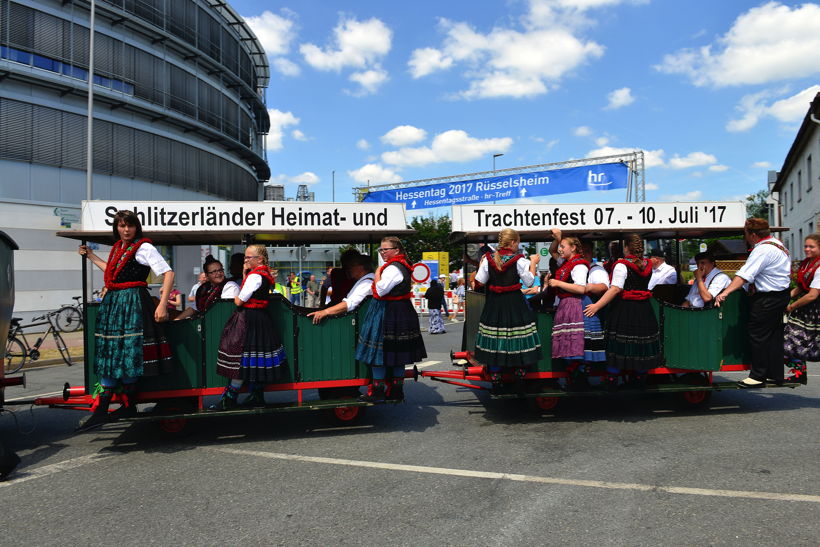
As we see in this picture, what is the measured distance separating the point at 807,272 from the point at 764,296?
56cm

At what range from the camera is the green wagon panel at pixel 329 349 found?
564cm

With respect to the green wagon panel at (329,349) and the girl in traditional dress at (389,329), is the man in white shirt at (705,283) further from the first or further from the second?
the green wagon panel at (329,349)

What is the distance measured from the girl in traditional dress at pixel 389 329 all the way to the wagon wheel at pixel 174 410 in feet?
5.56

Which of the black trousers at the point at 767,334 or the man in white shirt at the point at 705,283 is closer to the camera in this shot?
the black trousers at the point at 767,334

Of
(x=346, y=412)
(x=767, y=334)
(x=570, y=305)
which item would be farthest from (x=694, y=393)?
(x=346, y=412)

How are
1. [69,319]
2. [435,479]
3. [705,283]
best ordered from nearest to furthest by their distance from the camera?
[435,479] → [705,283] → [69,319]

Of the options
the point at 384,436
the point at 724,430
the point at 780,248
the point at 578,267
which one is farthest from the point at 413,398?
the point at 780,248

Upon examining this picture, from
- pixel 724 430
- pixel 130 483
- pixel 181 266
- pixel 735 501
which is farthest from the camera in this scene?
pixel 181 266

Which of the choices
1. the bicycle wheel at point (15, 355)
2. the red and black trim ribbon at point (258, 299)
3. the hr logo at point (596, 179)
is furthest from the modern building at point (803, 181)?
the bicycle wheel at point (15, 355)

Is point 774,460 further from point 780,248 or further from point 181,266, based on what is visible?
point 181,266

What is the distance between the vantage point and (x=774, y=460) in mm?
4574

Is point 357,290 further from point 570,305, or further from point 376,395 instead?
point 570,305

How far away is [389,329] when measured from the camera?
18.3 feet

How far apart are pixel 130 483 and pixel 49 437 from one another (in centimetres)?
199
